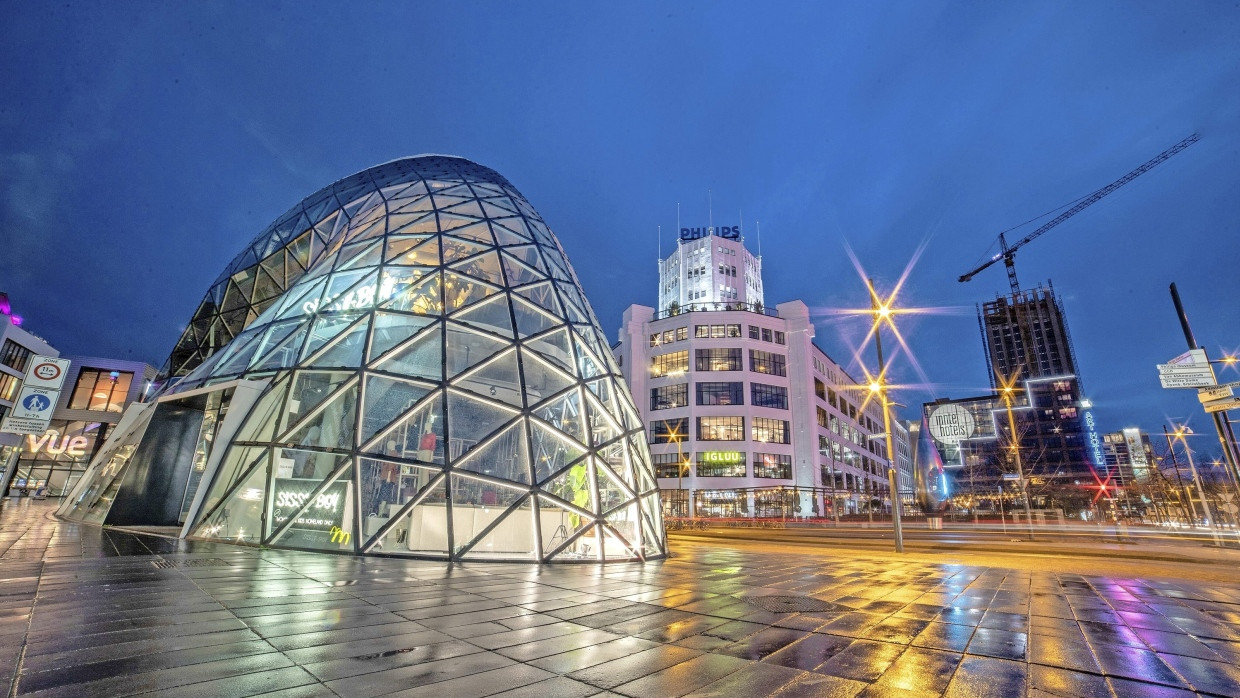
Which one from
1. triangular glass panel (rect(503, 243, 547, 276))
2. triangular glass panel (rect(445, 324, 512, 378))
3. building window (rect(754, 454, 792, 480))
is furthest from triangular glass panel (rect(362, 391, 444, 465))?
building window (rect(754, 454, 792, 480))

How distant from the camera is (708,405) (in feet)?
212

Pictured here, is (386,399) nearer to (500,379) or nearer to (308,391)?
(308,391)

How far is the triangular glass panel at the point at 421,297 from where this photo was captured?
45.1 ft

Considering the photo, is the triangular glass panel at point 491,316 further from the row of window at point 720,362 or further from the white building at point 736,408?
the row of window at point 720,362

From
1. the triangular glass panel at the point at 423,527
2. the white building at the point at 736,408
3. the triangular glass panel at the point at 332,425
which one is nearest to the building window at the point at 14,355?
the triangular glass panel at the point at 332,425

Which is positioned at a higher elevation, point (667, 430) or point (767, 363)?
point (767, 363)

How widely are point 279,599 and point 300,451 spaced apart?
6239 mm

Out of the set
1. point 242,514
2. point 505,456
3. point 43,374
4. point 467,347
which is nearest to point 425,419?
point 505,456

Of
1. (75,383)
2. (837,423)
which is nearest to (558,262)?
(75,383)

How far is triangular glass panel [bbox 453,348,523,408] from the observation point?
12898 millimetres

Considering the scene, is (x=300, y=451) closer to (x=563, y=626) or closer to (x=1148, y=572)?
(x=563, y=626)

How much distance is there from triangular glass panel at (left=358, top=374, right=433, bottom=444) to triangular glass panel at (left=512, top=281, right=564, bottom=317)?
14.2 ft

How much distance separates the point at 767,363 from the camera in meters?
68.4

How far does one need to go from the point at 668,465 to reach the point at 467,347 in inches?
2070
